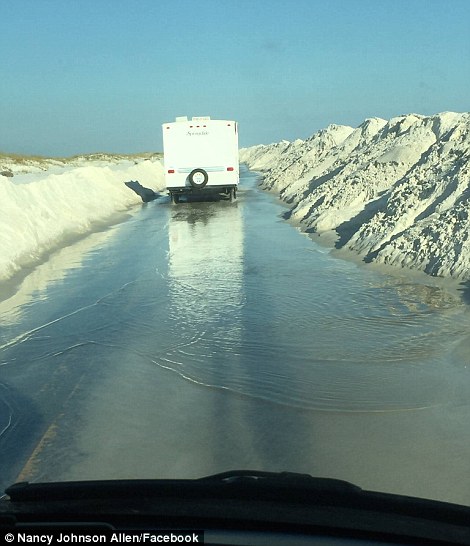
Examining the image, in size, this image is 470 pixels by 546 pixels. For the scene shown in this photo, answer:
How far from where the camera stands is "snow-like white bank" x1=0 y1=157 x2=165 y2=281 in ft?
54.4

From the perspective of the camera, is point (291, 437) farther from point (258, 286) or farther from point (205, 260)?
point (205, 260)

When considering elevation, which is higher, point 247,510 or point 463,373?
point 247,510

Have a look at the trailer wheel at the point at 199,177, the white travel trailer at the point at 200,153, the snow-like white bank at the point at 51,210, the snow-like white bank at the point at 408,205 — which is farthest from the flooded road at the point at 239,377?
the white travel trailer at the point at 200,153

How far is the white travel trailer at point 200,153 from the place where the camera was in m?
30.0

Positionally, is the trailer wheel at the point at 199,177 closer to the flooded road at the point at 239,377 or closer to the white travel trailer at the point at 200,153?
the white travel trailer at the point at 200,153

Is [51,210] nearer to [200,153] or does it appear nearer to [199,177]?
[199,177]

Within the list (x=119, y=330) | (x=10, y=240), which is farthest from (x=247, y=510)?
(x=10, y=240)

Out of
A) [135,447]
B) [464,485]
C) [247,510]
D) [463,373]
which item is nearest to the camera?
[247,510]

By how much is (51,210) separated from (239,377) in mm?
17028

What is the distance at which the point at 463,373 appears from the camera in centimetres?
720

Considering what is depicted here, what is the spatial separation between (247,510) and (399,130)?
123 ft

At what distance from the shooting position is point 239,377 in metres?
7.34

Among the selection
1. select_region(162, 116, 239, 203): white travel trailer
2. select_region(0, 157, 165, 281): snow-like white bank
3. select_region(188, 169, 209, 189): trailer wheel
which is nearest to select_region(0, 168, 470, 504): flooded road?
select_region(0, 157, 165, 281): snow-like white bank

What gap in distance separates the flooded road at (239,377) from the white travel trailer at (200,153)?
16.7m
